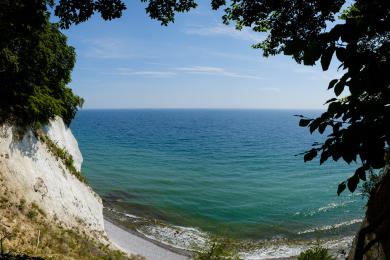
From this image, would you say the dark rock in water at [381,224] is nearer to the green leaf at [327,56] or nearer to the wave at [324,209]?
the green leaf at [327,56]

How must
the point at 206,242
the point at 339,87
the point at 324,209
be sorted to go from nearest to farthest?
the point at 339,87 → the point at 206,242 → the point at 324,209

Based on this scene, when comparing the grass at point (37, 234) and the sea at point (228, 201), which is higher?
the grass at point (37, 234)

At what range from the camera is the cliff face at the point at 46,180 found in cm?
2409

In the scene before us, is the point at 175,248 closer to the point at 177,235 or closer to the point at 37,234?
the point at 177,235

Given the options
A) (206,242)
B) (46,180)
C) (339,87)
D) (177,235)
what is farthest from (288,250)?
(339,87)

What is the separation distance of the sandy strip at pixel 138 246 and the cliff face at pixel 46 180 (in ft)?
Result: 18.5

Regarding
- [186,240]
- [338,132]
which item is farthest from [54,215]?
[338,132]

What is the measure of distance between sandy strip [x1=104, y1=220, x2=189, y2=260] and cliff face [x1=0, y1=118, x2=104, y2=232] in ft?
18.5

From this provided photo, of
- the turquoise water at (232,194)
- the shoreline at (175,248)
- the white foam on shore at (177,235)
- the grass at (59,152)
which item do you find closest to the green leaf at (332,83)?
the grass at (59,152)

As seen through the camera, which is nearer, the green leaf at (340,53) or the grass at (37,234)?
the green leaf at (340,53)

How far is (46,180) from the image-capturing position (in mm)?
26453

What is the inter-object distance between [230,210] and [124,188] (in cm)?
1880

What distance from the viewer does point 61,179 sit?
93.6 ft

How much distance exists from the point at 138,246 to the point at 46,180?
14.5 meters
